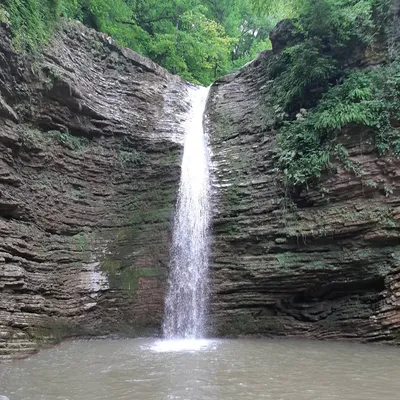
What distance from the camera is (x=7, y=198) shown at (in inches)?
349

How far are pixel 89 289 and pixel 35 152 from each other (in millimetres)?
3807

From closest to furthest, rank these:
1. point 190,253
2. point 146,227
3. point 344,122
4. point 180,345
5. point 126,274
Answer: point 180,345
point 344,122
point 126,274
point 190,253
point 146,227

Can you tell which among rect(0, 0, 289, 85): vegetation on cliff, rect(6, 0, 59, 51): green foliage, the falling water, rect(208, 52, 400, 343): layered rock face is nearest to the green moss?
the falling water

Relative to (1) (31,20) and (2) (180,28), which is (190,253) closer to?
(1) (31,20)

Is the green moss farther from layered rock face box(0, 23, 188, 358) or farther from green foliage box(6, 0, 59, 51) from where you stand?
green foliage box(6, 0, 59, 51)

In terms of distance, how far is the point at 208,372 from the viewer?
5492 mm

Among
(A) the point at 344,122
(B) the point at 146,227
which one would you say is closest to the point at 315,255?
(A) the point at 344,122

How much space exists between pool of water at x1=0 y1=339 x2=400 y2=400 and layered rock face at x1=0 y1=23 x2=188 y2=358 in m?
1.51

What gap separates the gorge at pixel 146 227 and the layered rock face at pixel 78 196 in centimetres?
3

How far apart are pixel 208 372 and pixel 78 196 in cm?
699

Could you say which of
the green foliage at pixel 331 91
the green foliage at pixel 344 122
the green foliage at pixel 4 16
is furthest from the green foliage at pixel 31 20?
the green foliage at pixel 344 122

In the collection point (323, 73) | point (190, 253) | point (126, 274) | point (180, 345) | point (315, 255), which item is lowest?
point (180, 345)

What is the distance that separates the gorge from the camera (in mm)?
8695

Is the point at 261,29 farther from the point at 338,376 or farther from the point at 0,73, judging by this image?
the point at 338,376
